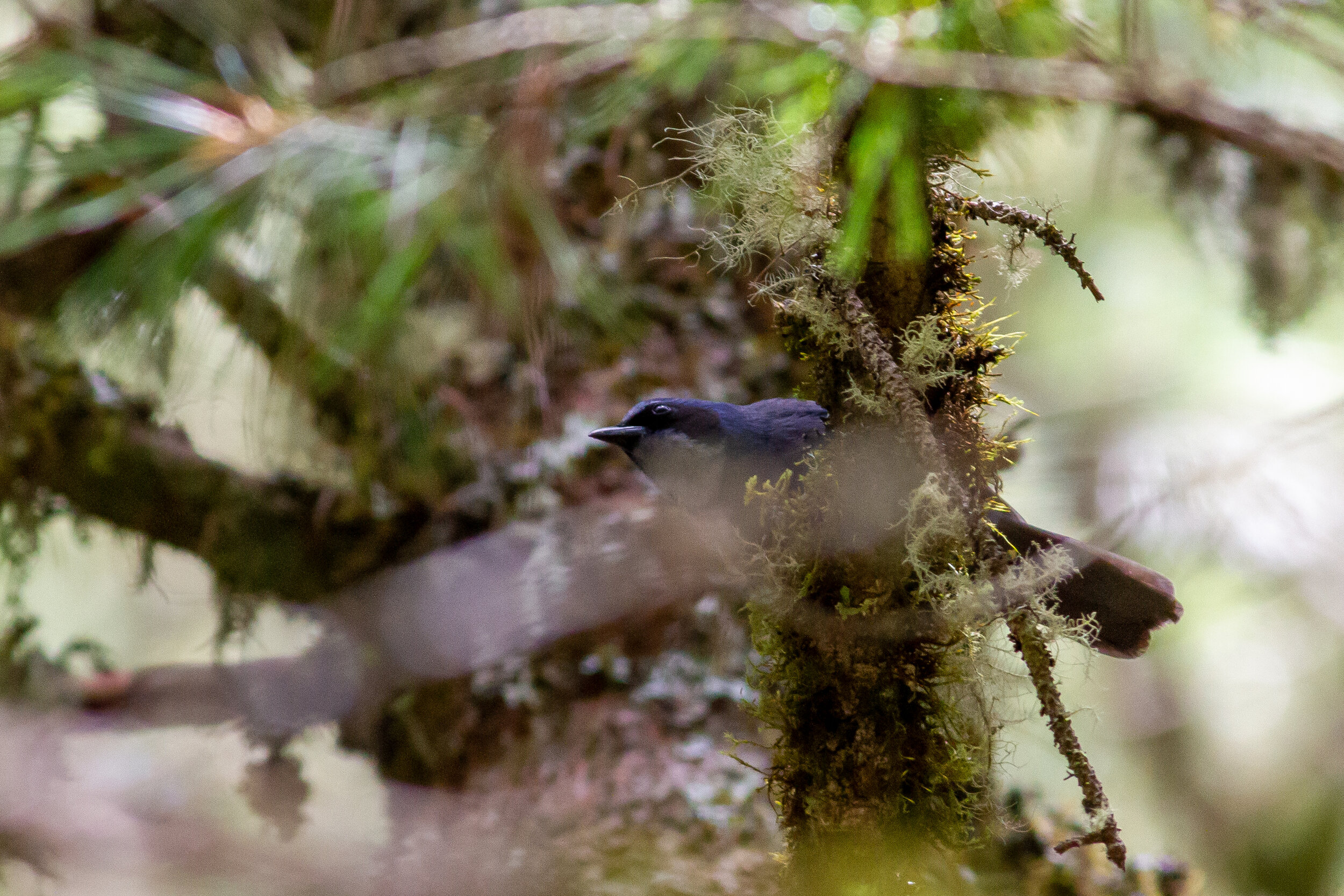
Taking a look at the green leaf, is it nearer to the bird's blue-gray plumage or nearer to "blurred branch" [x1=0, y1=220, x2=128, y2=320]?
the bird's blue-gray plumage

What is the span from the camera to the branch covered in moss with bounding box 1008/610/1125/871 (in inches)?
20.1

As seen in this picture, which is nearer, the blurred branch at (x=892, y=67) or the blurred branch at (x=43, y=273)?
the blurred branch at (x=892, y=67)

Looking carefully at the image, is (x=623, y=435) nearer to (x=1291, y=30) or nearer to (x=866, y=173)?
(x=866, y=173)

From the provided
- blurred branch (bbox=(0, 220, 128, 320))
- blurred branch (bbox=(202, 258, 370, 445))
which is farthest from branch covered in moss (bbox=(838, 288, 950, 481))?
blurred branch (bbox=(0, 220, 128, 320))

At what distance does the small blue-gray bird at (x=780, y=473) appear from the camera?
0.68 metres

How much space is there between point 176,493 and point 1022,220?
1.77m

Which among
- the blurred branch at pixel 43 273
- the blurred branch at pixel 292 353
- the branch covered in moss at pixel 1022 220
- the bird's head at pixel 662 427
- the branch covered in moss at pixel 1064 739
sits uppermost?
the blurred branch at pixel 43 273

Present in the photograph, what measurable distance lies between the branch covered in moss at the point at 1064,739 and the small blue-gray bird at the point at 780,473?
53 millimetres

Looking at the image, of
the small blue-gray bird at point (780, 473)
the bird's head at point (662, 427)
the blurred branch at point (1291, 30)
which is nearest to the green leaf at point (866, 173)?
the small blue-gray bird at point (780, 473)

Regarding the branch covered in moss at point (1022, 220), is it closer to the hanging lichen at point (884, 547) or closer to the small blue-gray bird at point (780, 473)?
the hanging lichen at point (884, 547)

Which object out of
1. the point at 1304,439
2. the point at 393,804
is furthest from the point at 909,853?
the point at 393,804

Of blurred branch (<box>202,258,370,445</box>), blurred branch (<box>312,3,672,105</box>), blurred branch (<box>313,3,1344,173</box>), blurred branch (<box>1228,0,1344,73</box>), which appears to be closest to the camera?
blurred branch (<box>313,3,1344,173</box>)

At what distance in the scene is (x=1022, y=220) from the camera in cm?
61

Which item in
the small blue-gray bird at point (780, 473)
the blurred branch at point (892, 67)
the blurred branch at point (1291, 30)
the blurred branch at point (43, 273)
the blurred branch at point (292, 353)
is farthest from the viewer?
the blurred branch at point (43, 273)
